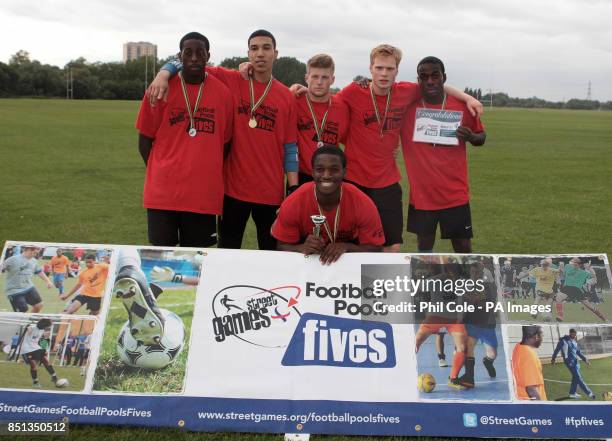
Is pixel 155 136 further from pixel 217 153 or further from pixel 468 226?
pixel 468 226

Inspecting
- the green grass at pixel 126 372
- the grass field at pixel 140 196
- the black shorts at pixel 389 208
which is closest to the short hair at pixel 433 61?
the black shorts at pixel 389 208

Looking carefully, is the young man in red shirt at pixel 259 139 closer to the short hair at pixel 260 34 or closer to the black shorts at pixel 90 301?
the short hair at pixel 260 34

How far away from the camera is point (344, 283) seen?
14.5 feet

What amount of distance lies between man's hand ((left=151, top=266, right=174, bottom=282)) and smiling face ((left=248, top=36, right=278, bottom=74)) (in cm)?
209

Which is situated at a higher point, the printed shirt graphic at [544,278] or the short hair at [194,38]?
the short hair at [194,38]

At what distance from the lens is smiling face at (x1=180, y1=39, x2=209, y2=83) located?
511 centimetres

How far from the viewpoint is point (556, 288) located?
4.40m

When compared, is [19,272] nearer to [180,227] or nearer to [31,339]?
[31,339]

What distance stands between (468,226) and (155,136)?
3.06 metres

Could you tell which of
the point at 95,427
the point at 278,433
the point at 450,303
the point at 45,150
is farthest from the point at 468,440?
the point at 45,150

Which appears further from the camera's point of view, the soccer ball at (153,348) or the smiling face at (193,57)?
the smiling face at (193,57)

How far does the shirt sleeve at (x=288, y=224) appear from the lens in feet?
15.7

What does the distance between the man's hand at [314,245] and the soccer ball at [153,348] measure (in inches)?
40.9

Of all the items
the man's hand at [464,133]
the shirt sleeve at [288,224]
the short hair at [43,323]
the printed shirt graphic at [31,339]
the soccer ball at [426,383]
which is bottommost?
the soccer ball at [426,383]
